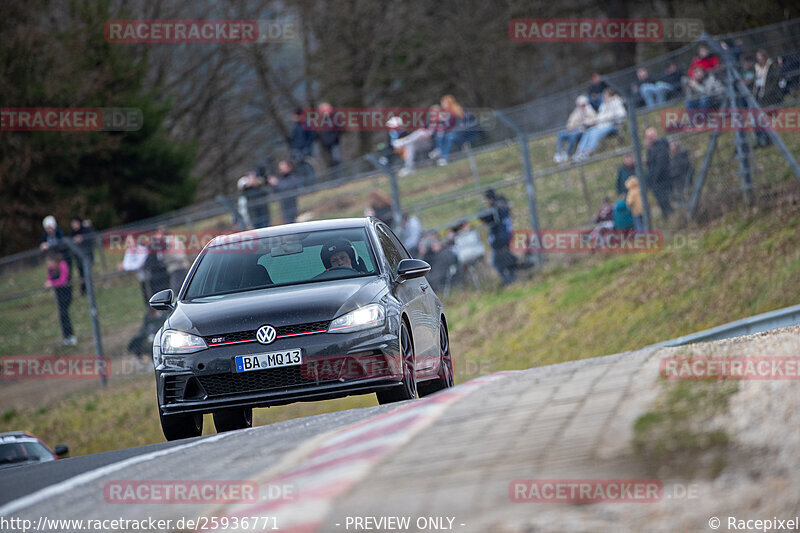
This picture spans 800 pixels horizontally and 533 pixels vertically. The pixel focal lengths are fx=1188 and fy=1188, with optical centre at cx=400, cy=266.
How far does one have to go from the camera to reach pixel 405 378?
9094 millimetres

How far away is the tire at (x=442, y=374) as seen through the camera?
10742 millimetres

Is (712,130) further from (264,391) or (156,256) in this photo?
(264,391)

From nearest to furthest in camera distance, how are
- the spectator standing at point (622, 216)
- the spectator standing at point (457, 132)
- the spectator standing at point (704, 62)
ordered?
1. the spectator standing at point (704, 62)
2. the spectator standing at point (622, 216)
3. the spectator standing at point (457, 132)

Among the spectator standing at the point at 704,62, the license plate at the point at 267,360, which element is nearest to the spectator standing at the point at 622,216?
the spectator standing at the point at 704,62

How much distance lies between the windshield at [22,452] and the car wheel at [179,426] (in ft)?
14.1

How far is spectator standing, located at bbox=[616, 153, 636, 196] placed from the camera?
1928cm

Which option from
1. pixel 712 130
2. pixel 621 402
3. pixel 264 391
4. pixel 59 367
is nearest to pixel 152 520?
pixel 621 402

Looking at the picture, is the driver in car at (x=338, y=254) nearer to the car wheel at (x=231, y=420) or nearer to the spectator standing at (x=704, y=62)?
the car wheel at (x=231, y=420)

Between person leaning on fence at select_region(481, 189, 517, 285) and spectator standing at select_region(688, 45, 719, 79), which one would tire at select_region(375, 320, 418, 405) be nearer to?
spectator standing at select_region(688, 45, 719, 79)

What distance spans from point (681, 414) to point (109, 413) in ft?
55.7

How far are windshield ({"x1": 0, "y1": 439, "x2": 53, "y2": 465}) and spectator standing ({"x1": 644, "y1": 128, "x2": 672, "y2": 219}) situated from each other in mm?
10402

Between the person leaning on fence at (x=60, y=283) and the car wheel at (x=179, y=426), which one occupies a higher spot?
the person leaning on fence at (x=60, y=283)

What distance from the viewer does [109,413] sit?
20672 millimetres

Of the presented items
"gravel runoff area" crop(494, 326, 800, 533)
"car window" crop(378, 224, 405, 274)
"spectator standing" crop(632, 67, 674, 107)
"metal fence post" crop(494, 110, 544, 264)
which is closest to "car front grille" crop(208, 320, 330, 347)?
"car window" crop(378, 224, 405, 274)
